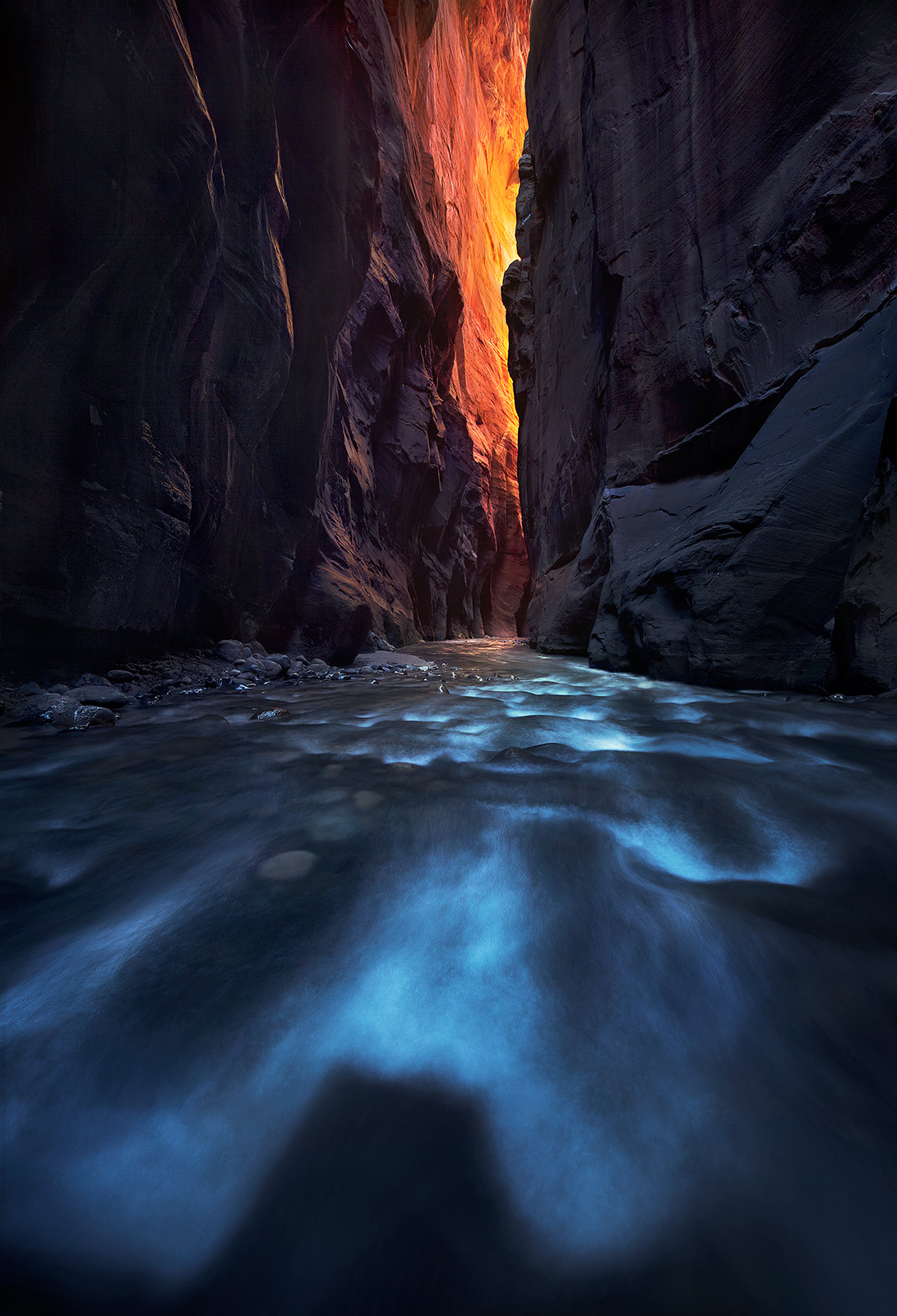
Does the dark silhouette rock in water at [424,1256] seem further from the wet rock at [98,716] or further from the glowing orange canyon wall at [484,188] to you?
the glowing orange canyon wall at [484,188]

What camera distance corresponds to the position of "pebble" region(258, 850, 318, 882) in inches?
41.8

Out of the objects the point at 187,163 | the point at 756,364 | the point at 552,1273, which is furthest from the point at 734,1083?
the point at 756,364

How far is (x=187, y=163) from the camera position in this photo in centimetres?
353

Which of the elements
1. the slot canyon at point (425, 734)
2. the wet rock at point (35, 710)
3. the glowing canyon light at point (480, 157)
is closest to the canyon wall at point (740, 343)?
the slot canyon at point (425, 734)

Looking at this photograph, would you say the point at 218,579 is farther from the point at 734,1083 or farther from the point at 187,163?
the point at 734,1083

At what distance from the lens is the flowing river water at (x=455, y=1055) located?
1.49 ft

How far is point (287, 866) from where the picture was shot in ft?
3.61

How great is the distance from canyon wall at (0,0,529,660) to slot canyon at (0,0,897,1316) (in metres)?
0.03

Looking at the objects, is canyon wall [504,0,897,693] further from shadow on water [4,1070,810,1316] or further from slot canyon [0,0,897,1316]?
shadow on water [4,1070,810,1316]

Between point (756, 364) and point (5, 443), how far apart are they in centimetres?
629

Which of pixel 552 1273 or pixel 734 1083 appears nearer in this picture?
pixel 552 1273

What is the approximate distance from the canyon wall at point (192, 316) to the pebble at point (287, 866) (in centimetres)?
321

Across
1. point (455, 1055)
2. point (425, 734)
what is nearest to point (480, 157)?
point (425, 734)

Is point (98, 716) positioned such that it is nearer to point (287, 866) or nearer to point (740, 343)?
point (287, 866)
